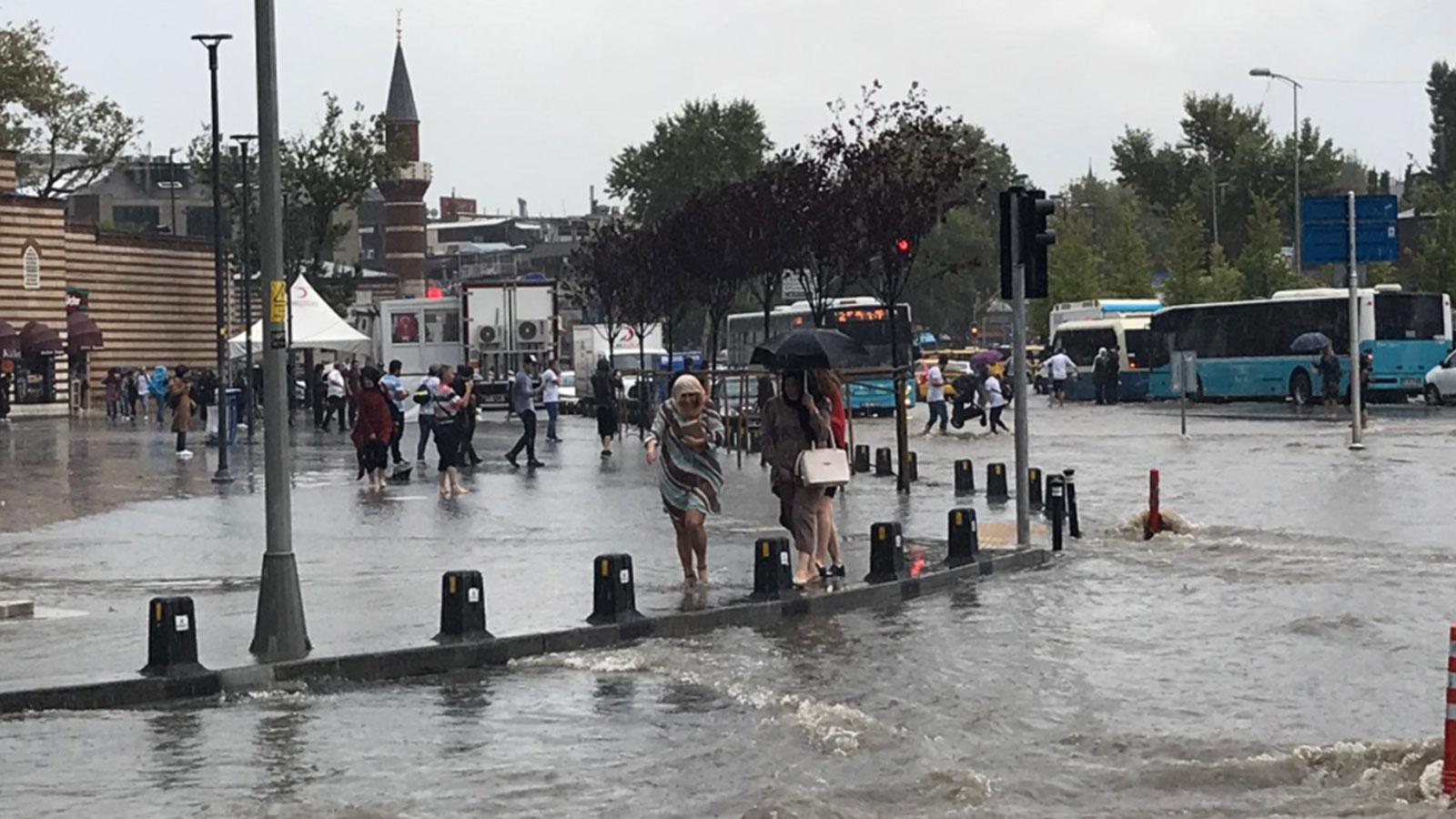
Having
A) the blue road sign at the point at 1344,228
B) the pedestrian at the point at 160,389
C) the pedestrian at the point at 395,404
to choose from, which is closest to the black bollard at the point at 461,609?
the pedestrian at the point at 395,404

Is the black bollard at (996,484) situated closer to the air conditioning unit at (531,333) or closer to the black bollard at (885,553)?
the black bollard at (885,553)

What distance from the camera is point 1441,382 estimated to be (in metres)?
54.8

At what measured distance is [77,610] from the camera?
17406mm

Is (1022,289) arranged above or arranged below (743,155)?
below

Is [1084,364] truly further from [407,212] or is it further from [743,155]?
[407,212]

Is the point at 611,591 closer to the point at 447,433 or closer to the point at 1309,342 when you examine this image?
the point at 447,433

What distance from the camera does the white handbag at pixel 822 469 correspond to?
58.2 feet

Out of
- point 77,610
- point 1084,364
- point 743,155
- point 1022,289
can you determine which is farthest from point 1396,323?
point 743,155

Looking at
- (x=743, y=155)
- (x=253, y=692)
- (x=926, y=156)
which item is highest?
(x=743, y=155)

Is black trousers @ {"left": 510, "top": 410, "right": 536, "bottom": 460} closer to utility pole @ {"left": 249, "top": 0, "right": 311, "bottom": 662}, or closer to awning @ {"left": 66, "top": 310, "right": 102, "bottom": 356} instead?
utility pole @ {"left": 249, "top": 0, "right": 311, "bottom": 662}

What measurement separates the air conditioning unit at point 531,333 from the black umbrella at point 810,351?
123 ft

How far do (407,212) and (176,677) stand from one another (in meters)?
100

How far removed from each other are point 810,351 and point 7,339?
51502 millimetres

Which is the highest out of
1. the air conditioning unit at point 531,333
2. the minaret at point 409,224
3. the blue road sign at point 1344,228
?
the minaret at point 409,224
